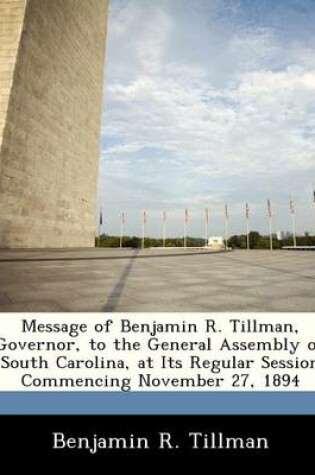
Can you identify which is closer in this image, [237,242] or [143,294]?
[143,294]

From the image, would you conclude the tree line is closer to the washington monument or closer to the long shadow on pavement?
the washington monument

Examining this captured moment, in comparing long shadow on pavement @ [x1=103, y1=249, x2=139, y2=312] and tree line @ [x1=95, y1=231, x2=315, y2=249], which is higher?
tree line @ [x1=95, y1=231, x2=315, y2=249]

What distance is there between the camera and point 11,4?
15398 mm

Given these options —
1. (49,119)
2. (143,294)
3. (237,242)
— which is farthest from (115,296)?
(237,242)

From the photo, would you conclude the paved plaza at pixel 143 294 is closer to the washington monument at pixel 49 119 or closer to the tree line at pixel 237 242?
the washington monument at pixel 49 119

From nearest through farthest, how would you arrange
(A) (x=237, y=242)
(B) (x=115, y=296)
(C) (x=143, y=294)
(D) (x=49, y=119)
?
(B) (x=115, y=296) < (C) (x=143, y=294) < (D) (x=49, y=119) < (A) (x=237, y=242)

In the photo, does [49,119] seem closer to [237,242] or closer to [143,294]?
[143,294]

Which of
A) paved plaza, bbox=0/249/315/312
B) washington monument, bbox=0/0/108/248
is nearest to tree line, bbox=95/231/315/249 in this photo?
washington monument, bbox=0/0/108/248

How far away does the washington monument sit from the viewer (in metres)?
15.0

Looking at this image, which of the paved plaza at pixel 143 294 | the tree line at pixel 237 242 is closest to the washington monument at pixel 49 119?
the paved plaza at pixel 143 294

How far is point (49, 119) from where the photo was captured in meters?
18.0
